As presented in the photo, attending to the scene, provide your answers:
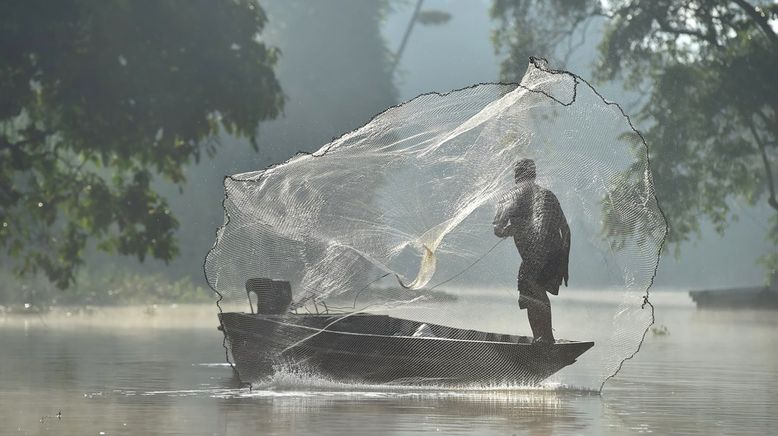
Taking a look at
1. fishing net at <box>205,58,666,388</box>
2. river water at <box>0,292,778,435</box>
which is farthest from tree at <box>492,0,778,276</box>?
fishing net at <box>205,58,666,388</box>

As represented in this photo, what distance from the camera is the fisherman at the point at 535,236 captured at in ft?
58.9

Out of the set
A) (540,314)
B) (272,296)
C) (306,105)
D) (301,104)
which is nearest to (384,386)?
(272,296)

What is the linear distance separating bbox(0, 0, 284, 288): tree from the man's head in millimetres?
9375

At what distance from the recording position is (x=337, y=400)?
55.0 ft

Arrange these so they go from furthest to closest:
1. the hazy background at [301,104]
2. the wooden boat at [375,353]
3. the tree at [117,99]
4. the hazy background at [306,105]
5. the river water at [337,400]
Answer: the hazy background at [306,105]
the hazy background at [301,104]
the tree at [117,99]
the wooden boat at [375,353]
the river water at [337,400]

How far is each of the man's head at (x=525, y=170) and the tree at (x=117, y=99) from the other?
9.37 meters

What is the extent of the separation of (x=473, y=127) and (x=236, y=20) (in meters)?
11.5

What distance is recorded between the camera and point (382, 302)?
18594 millimetres

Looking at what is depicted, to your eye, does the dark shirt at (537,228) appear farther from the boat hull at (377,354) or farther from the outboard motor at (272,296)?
the outboard motor at (272,296)

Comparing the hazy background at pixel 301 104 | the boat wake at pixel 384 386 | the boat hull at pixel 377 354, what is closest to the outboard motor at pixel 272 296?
the boat hull at pixel 377 354

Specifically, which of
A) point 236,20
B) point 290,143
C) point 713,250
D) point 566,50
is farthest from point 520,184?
point 713,250

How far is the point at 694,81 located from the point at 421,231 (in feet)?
81.6

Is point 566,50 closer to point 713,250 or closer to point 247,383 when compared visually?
point 247,383

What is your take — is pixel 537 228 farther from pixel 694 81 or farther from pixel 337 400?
pixel 694 81
